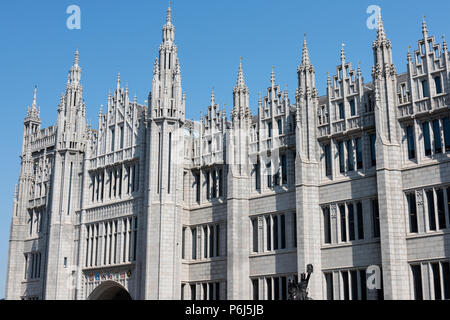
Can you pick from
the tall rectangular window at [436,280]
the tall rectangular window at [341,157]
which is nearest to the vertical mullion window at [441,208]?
the tall rectangular window at [436,280]

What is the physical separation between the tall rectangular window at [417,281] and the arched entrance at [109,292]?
910 inches

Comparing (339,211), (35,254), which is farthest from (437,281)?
(35,254)

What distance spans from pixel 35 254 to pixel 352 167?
1314 inches

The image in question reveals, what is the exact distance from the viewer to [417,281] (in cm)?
3331

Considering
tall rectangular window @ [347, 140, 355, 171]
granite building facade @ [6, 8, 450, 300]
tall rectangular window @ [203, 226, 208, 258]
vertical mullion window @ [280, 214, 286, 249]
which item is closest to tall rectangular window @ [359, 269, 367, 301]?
granite building facade @ [6, 8, 450, 300]

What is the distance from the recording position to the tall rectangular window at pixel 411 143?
3488 centimetres

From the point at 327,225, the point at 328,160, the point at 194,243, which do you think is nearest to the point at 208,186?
the point at 194,243

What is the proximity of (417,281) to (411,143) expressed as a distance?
7.86 m

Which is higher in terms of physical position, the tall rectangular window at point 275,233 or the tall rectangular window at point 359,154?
the tall rectangular window at point 359,154

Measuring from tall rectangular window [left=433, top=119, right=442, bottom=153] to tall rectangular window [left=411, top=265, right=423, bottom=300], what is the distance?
261 inches

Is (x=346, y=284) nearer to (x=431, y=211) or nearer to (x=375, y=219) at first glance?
(x=375, y=219)

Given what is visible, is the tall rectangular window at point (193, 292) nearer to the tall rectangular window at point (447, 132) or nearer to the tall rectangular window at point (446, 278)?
the tall rectangular window at point (446, 278)

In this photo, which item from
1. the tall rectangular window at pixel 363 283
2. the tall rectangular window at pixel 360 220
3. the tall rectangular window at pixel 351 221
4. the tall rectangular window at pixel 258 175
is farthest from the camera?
the tall rectangular window at pixel 258 175
